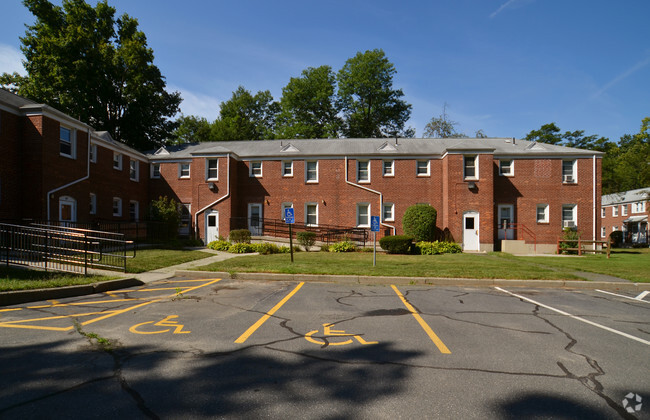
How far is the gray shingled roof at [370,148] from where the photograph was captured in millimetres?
24859

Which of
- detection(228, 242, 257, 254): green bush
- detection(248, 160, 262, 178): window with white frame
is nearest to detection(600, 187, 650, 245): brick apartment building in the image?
detection(248, 160, 262, 178): window with white frame

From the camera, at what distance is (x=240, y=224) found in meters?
26.2

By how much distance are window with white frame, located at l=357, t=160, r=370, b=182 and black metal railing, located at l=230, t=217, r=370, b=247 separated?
3927 millimetres

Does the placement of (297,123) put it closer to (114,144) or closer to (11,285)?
(114,144)

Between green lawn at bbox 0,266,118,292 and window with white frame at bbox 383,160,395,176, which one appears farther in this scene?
window with white frame at bbox 383,160,395,176

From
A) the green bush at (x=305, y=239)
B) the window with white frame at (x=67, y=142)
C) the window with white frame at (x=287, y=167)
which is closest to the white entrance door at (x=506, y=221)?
the green bush at (x=305, y=239)

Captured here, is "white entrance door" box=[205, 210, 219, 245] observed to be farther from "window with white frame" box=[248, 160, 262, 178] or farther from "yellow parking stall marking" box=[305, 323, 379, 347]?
"yellow parking stall marking" box=[305, 323, 379, 347]

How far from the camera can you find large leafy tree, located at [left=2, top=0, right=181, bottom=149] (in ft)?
99.6

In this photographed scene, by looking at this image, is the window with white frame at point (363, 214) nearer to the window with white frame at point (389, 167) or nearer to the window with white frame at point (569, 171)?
the window with white frame at point (389, 167)

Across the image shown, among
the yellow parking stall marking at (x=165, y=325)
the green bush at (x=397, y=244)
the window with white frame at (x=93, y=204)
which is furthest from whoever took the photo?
the window with white frame at (x=93, y=204)

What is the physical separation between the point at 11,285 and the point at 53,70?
30.9 meters

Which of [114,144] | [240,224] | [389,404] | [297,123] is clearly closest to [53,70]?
[114,144]

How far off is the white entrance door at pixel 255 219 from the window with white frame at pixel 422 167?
40.4ft

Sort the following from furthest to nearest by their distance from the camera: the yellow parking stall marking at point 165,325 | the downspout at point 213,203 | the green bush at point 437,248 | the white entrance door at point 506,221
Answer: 1. the downspout at point 213,203
2. the white entrance door at point 506,221
3. the green bush at point 437,248
4. the yellow parking stall marking at point 165,325
